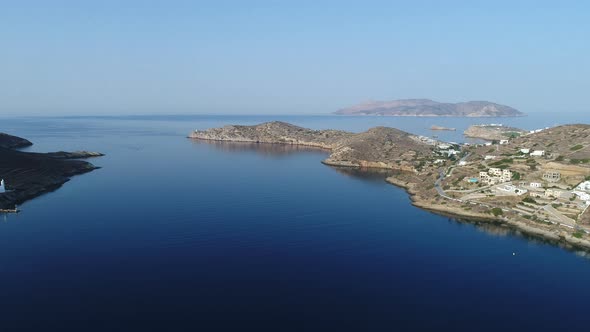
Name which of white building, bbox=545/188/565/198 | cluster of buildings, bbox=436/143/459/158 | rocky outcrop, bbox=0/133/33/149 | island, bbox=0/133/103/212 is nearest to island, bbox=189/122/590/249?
white building, bbox=545/188/565/198

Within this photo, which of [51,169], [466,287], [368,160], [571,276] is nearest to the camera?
Answer: [466,287]

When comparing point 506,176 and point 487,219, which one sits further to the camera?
point 506,176

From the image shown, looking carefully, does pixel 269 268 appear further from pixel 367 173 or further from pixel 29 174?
pixel 367 173

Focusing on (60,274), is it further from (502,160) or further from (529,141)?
(529,141)

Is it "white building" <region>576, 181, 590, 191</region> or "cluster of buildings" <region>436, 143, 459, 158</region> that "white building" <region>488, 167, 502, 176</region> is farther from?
"cluster of buildings" <region>436, 143, 459, 158</region>

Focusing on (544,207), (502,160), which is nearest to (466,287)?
(544,207)

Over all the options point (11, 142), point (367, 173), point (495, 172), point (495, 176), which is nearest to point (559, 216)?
point (495, 176)
